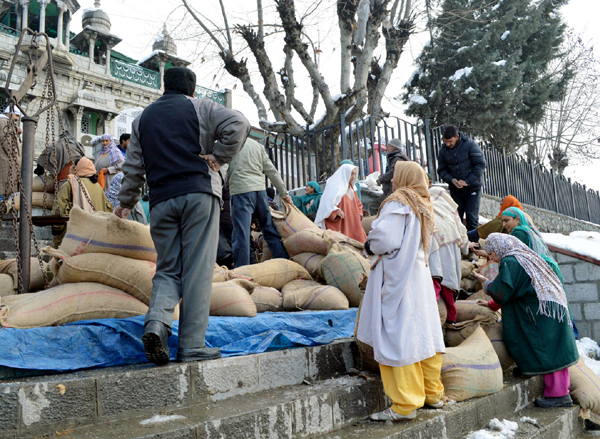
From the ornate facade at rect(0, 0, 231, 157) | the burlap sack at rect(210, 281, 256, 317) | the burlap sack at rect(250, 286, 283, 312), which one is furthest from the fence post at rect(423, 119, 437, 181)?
the ornate facade at rect(0, 0, 231, 157)

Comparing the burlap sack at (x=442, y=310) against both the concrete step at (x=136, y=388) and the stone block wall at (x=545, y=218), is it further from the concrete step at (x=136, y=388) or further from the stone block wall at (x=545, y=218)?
the stone block wall at (x=545, y=218)

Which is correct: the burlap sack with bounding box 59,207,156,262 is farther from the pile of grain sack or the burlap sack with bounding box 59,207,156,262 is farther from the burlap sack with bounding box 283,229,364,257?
the burlap sack with bounding box 283,229,364,257

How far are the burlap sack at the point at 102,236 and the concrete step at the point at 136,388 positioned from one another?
94cm

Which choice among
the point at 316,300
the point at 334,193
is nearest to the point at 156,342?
the point at 316,300

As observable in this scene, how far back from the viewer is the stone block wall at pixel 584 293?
589 cm

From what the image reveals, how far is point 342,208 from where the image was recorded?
6648 millimetres

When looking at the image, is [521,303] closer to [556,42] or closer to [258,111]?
[258,111]

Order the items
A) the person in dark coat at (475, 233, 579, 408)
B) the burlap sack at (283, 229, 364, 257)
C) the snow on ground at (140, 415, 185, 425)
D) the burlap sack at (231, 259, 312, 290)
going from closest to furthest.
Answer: the snow on ground at (140, 415, 185, 425), the person in dark coat at (475, 233, 579, 408), the burlap sack at (231, 259, 312, 290), the burlap sack at (283, 229, 364, 257)

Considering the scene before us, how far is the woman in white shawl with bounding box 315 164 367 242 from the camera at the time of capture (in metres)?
6.54

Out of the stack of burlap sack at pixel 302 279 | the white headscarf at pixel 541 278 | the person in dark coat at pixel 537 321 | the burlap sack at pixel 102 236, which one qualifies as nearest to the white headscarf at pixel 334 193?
the stack of burlap sack at pixel 302 279

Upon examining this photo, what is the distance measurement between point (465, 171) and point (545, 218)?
7611 mm

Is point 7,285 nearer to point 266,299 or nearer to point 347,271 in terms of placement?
point 266,299

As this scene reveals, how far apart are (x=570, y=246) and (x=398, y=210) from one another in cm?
431

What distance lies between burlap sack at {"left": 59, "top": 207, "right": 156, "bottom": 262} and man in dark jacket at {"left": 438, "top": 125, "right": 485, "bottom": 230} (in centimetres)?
542
